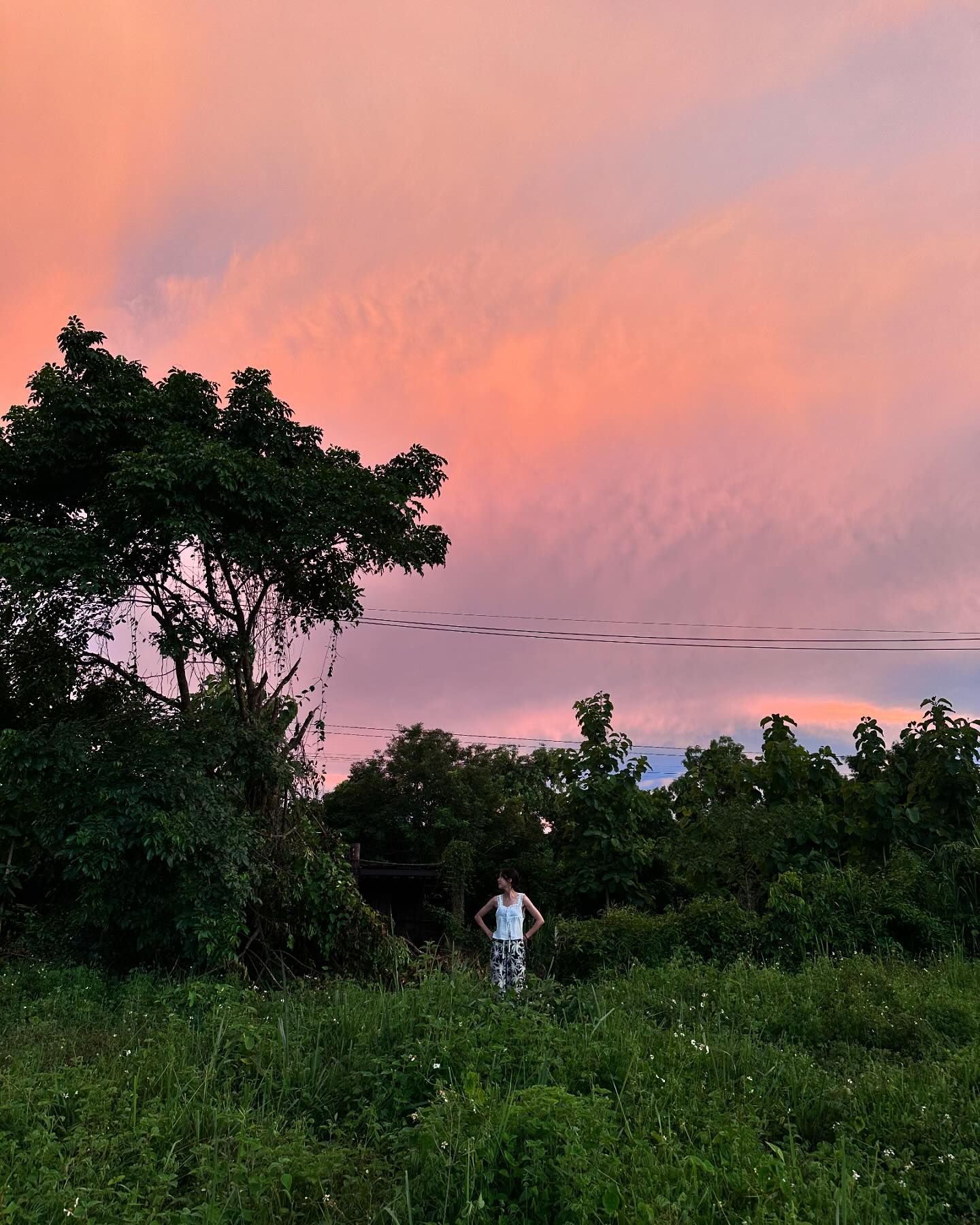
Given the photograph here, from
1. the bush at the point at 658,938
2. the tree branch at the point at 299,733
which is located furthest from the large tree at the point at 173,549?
the bush at the point at 658,938

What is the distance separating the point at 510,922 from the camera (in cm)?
847

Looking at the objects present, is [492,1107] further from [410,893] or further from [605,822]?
[410,893]

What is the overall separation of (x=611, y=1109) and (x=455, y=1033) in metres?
1.19

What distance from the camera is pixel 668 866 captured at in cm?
1602

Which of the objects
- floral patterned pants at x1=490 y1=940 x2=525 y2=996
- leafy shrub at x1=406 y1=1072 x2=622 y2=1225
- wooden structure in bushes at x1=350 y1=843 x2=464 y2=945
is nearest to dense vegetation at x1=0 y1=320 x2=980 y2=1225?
leafy shrub at x1=406 y1=1072 x2=622 y2=1225

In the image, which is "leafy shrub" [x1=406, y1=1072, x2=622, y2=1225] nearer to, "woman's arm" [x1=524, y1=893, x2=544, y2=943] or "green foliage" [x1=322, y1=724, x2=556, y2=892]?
"woman's arm" [x1=524, y1=893, x2=544, y2=943]

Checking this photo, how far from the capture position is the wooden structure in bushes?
23359mm

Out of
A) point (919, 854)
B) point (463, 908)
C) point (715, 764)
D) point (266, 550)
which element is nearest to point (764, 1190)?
point (266, 550)

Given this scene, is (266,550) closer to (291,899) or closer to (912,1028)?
(291,899)

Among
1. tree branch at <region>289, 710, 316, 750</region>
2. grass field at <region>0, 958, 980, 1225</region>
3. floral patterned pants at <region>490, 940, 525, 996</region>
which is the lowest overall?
grass field at <region>0, 958, 980, 1225</region>

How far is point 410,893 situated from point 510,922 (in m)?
18.0

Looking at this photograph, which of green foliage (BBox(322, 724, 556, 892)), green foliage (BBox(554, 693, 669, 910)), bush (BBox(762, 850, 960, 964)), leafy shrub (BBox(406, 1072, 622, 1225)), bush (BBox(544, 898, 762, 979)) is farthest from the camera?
green foliage (BBox(322, 724, 556, 892))

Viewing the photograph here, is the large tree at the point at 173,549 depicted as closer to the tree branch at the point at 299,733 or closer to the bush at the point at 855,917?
the tree branch at the point at 299,733

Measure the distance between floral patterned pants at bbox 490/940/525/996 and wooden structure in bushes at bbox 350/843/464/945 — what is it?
14387 mm
